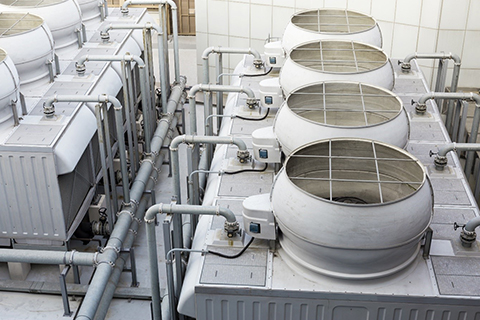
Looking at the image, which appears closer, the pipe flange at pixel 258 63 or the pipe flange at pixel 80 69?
the pipe flange at pixel 80 69

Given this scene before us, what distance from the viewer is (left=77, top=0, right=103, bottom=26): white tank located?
16.4m

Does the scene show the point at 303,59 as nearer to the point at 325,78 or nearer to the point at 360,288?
the point at 325,78

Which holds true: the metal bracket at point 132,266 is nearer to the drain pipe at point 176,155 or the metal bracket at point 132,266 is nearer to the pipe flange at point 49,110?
the drain pipe at point 176,155

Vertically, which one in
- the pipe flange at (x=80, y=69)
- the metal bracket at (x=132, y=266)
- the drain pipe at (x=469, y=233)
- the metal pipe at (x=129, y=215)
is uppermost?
the pipe flange at (x=80, y=69)

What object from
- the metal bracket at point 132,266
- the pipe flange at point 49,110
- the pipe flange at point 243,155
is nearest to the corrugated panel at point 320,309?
the pipe flange at point 243,155

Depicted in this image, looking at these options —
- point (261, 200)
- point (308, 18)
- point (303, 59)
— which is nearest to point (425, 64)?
point (308, 18)

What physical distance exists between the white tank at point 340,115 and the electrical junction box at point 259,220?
4.54 feet

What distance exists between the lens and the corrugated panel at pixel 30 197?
10.8 m

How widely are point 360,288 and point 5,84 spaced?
7043 millimetres

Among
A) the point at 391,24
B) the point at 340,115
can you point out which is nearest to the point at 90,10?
the point at 391,24

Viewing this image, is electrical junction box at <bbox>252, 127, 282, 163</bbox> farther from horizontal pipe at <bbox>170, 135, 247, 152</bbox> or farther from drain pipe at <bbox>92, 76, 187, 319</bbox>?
drain pipe at <bbox>92, 76, 187, 319</bbox>

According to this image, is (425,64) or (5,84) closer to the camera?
(5,84)

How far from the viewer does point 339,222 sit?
7.32 meters

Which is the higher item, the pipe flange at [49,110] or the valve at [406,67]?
the valve at [406,67]
